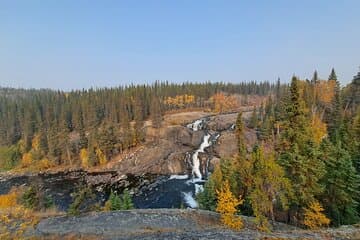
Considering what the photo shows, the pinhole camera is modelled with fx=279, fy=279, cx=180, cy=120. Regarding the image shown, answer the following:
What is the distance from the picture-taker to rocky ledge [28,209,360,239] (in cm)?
1902

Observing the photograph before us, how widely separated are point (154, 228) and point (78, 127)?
258ft

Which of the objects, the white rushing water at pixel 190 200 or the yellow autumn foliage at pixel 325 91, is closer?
the white rushing water at pixel 190 200

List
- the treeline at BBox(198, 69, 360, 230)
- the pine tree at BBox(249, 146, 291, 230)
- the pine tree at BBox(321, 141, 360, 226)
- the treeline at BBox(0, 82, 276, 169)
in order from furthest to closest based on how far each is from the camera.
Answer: the treeline at BBox(0, 82, 276, 169), the pine tree at BBox(321, 141, 360, 226), the treeline at BBox(198, 69, 360, 230), the pine tree at BBox(249, 146, 291, 230)

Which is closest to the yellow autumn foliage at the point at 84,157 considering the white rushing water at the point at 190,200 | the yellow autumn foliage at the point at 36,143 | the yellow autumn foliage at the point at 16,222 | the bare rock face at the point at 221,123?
the yellow autumn foliage at the point at 36,143

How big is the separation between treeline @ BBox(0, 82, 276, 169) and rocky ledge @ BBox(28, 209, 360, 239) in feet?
178

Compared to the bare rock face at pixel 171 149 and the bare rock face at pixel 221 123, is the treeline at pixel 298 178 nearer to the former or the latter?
the bare rock face at pixel 171 149

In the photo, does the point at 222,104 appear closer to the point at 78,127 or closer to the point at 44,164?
the point at 78,127

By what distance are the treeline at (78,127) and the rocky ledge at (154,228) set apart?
54.2 metres

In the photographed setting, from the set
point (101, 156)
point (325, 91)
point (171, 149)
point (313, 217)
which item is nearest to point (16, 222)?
point (313, 217)

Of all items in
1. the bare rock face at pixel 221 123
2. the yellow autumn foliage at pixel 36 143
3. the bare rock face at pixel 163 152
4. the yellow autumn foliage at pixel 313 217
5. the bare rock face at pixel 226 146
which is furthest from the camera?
the bare rock face at pixel 221 123

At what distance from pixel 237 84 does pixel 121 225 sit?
158922 mm

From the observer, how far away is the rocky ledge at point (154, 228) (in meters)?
19.0

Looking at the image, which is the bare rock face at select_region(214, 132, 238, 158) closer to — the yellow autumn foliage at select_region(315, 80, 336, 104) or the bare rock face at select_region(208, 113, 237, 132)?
the bare rock face at select_region(208, 113, 237, 132)

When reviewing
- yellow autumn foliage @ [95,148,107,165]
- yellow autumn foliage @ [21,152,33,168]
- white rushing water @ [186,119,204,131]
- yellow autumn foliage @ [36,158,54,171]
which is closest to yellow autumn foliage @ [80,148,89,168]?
yellow autumn foliage @ [95,148,107,165]
